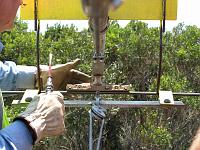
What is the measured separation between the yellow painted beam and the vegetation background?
18.4ft

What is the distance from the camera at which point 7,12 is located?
75.2 inches

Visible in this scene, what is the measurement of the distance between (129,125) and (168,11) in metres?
7.18

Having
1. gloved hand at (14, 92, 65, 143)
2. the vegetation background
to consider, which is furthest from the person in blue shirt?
the vegetation background

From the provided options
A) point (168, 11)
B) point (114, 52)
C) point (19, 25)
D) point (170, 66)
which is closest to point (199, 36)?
point (170, 66)

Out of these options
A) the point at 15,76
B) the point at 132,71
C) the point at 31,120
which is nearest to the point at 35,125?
the point at 31,120

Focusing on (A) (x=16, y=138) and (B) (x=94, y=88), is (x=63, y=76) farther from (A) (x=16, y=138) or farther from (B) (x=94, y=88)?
(A) (x=16, y=138)

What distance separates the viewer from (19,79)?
10.1 ft

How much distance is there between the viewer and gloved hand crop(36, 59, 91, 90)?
123 inches

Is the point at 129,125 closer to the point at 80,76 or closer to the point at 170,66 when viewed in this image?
the point at 170,66

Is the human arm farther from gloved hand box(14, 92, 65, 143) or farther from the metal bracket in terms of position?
the metal bracket

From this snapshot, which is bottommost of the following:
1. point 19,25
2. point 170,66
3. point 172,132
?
point 172,132

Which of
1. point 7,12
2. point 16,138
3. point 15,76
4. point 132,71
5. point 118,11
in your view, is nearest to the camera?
point 16,138

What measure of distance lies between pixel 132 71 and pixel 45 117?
902cm

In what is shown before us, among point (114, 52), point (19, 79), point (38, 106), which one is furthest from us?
point (114, 52)
